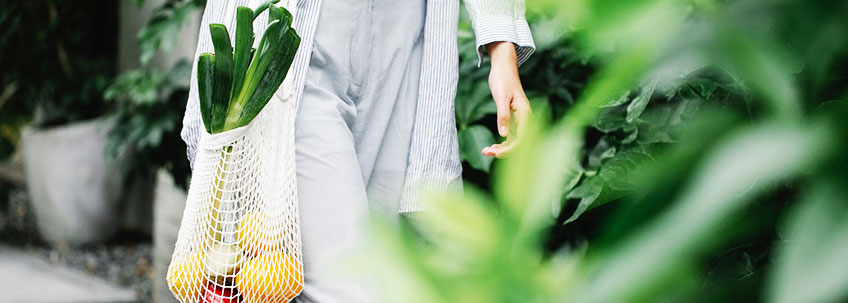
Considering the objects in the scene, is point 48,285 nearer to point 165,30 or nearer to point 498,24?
point 165,30

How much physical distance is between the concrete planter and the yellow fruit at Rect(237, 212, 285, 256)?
116 inches

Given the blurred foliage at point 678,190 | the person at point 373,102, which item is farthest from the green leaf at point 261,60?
the blurred foliage at point 678,190

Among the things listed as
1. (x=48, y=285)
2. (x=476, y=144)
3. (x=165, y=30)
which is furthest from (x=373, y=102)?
(x=48, y=285)

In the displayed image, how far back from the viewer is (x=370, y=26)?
1.42m

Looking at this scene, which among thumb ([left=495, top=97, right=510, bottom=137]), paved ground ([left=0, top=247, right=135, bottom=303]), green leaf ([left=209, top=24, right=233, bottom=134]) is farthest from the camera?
paved ground ([left=0, top=247, right=135, bottom=303])

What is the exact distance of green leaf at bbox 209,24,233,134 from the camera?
1.11 m

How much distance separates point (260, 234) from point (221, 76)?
250 mm

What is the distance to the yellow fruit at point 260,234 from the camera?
1.26 meters

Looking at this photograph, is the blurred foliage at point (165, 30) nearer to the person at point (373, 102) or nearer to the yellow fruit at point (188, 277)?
the person at point (373, 102)

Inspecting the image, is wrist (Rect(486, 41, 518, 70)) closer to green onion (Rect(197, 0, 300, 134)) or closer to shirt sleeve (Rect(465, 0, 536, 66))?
shirt sleeve (Rect(465, 0, 536, 66))

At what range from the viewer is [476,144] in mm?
1958

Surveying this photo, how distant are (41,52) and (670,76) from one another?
422cm

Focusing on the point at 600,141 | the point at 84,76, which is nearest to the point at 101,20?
the point at 84,76

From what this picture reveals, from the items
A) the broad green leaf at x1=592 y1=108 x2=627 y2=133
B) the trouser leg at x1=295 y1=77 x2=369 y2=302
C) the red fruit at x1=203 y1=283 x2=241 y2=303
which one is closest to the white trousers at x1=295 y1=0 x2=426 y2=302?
the trouser leg at x1=295 y1=77 x2=369 y2=302
